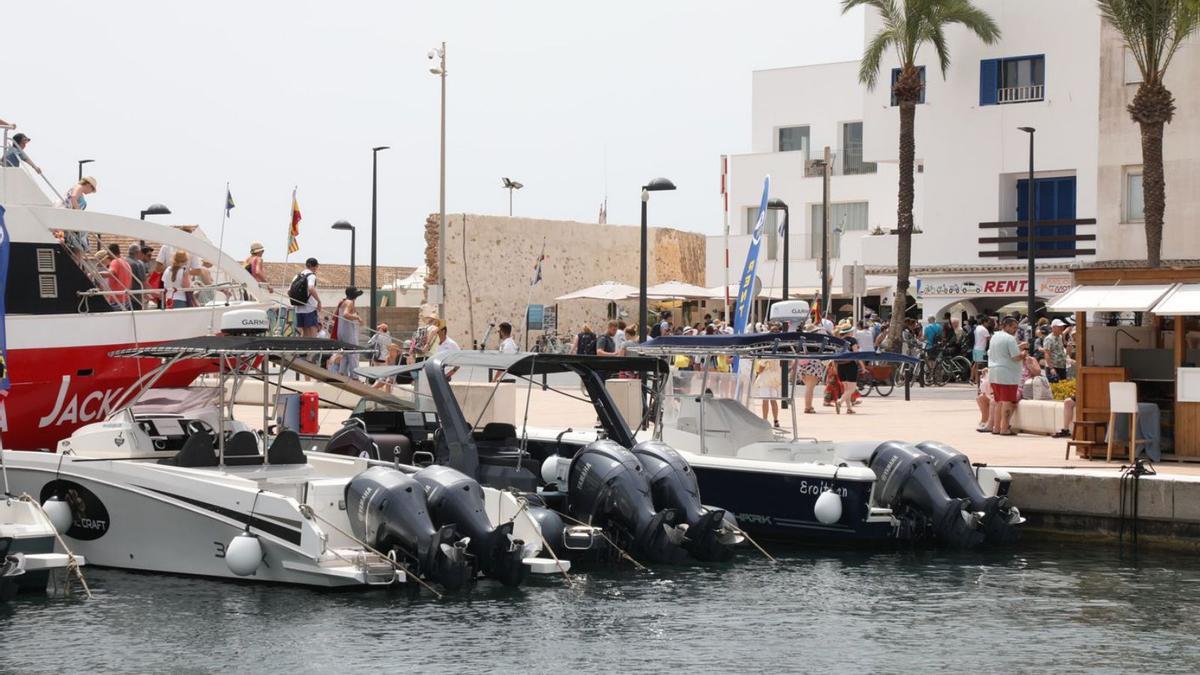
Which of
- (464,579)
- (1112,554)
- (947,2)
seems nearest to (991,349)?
(1112,554)

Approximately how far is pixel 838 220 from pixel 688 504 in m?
43.7

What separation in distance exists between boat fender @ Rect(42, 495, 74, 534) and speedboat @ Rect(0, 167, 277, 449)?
3.52 meters

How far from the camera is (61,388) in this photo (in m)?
20.1

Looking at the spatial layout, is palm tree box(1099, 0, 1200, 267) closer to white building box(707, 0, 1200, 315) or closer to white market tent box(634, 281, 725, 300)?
white building box(707, 0, 1200, 315)

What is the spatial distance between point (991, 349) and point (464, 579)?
1137cm

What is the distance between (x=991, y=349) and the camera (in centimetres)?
2367

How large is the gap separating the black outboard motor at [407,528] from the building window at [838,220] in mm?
44045

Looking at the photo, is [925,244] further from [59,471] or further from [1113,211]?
[59,471]

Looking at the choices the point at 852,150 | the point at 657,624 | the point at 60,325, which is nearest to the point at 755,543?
the point at 657,624

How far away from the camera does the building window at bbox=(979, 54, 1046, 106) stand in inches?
1746

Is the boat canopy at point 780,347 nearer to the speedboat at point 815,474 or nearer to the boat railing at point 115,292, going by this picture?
the speedboat at point 815,474

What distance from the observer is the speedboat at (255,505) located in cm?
1459

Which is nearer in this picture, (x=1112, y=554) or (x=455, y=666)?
(x=455, y=666)

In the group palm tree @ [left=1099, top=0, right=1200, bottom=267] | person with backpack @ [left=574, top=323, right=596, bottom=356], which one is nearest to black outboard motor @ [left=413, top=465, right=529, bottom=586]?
palm tree @ [left=1099, top=0, right=1200, bottom=267]
